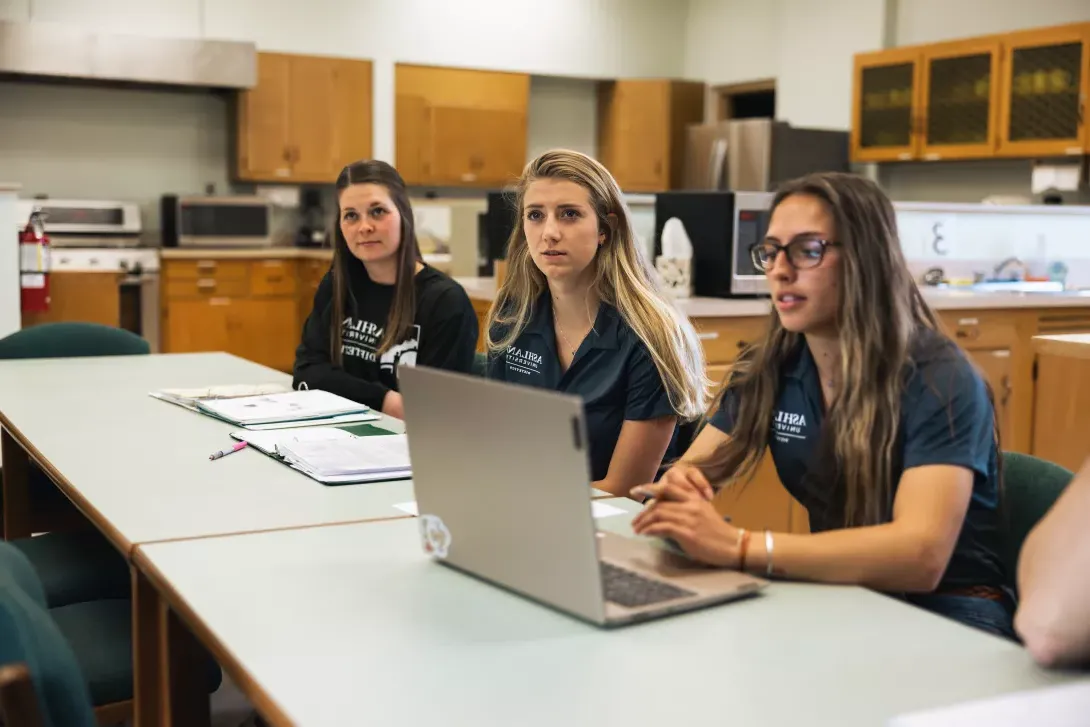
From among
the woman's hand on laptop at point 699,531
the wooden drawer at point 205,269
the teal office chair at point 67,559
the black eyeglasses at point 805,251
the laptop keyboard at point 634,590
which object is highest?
the black eyeglasses at point 805,251

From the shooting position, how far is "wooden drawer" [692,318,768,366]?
12.4ft

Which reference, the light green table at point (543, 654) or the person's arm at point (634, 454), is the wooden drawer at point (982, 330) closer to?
the person's arm at point (634, 454)

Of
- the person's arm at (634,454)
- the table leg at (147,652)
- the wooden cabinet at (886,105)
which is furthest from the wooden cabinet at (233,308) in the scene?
the table leg at (147,652)

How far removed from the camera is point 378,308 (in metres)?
2.87

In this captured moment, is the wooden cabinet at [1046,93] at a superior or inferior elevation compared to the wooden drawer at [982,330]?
superior

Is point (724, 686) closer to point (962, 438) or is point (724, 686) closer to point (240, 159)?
point (962, 438)

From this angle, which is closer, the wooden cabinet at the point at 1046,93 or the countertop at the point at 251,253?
the wooden cabinet at the point at 1046,93

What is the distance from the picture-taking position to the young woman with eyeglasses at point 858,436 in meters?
1.35

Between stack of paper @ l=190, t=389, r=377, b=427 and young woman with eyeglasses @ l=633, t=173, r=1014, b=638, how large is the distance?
38.9 inches

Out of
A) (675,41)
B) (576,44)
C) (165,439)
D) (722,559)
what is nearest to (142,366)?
(165,439)

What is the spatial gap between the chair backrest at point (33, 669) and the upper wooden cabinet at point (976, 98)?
19.3 ft

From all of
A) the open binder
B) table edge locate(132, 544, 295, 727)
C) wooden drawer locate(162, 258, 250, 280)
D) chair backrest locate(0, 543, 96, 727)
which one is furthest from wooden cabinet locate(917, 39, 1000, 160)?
chair backrest locate(0, 543, 96, 727)

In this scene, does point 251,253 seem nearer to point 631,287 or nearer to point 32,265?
point 32,265

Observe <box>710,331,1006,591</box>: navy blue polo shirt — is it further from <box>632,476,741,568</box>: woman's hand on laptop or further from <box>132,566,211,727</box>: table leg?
<box>132,566,211,727</box>: table leg
